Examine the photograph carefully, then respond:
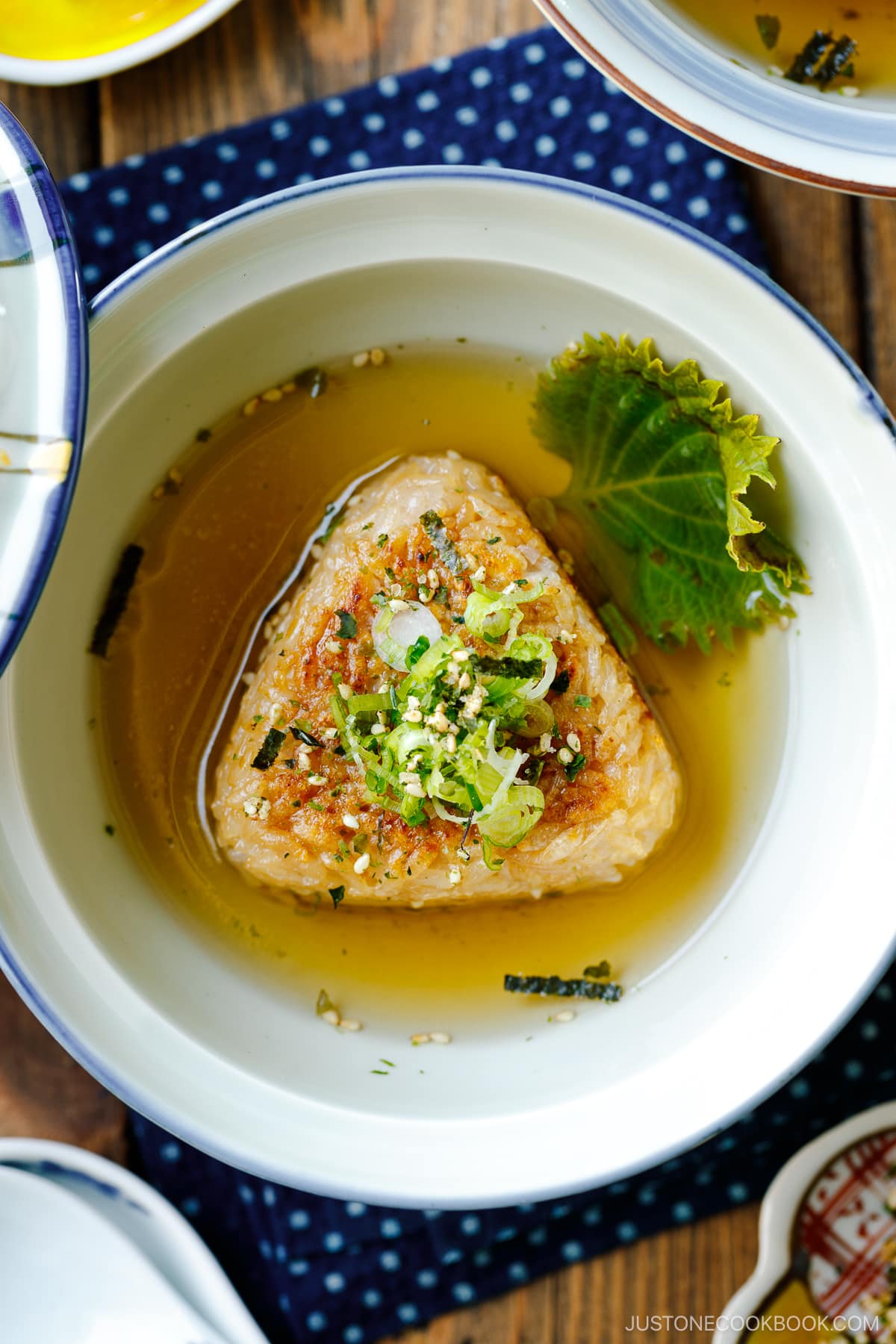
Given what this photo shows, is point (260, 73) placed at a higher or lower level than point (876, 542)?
higher

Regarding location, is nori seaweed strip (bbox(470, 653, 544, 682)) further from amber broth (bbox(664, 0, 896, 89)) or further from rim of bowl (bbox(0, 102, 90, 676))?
amber broth (bbox(664, 0, 896, 89))

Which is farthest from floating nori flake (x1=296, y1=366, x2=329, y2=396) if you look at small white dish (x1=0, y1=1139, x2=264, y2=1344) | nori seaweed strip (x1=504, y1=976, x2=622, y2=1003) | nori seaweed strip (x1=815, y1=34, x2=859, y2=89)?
small white dish (x1=0, y1=1139, x2=264, y2=1344)

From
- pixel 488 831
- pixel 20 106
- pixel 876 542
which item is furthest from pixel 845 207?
pixel 20 106

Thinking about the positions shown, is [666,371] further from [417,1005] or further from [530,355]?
[417,1005]

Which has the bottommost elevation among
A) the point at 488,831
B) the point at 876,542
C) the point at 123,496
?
the point at 488,831

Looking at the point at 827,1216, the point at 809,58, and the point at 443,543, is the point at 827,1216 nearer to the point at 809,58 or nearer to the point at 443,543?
the point at 443,543

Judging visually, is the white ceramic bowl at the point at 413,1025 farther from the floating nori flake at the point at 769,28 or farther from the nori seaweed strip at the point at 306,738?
the floating nori flake at the point at 769,28

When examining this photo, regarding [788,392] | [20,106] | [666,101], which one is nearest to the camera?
[666,101]

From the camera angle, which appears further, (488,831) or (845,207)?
(845,207)
